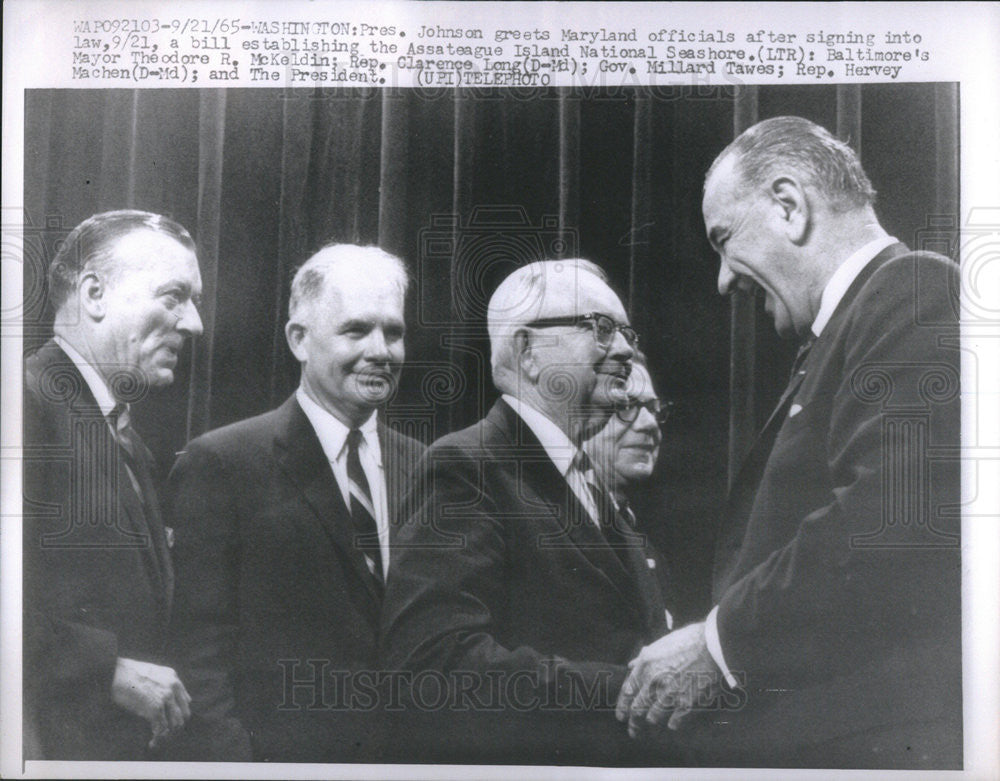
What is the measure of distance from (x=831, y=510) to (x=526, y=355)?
3.57ft

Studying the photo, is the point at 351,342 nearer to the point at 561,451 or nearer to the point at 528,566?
the point at 561,451

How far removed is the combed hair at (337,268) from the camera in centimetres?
297

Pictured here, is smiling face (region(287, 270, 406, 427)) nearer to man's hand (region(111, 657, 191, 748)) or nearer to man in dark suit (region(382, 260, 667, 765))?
man in dark suit (region(382, 260, 667, 765))

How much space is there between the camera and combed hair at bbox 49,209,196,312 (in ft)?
9.86

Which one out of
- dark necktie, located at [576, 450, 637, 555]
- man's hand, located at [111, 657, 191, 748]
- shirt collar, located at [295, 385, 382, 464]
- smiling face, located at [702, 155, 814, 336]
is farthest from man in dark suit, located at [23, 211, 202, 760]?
smiling face, located at [702, 155, 814, 336]

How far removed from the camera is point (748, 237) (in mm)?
2959

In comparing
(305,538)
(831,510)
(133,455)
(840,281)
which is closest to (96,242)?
(133,455)

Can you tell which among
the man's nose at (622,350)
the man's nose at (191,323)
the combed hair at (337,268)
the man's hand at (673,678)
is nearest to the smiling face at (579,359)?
the man's nose at (622,350)

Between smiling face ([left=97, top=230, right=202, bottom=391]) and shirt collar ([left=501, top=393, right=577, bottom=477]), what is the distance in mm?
1118

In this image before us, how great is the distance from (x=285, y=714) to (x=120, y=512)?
2.80 feet

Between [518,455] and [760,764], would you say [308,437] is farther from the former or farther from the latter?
[760,764]

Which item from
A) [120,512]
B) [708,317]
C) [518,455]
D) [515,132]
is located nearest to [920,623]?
[708,317]

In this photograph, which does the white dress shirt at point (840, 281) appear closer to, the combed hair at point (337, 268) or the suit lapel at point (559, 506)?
the suit lapel at point (559, 506)

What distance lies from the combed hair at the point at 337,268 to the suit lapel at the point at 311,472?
344mm
